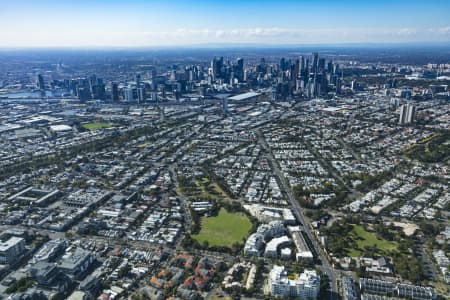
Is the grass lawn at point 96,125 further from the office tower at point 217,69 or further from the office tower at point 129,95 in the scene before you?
the office tower at point 217,69

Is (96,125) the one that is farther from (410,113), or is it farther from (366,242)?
(410,113)

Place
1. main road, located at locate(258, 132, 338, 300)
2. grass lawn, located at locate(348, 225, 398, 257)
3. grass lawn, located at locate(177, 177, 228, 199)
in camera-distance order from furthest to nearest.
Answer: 1. grass lawn, located at locate(177, 177, 228, 199)
2. grass lawn, located at locate(348, 225, 398, 257)
3. main road, located at locate(258, 132, 338, 300)

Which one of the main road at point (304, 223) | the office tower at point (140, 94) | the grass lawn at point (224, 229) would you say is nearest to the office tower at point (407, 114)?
the main road at point (304, 223)

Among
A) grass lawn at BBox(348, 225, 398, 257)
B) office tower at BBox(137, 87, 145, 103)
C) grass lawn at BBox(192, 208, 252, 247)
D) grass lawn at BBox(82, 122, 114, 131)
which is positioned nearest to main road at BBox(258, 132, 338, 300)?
grass lawn at BBox(348, 225, 398, 257)

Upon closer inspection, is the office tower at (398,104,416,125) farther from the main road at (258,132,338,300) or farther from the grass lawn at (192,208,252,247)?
the grass lawn at (192,208,252,247)

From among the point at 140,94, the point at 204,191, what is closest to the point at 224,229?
the point at 204,191

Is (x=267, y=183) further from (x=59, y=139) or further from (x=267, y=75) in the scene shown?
(x=267, y=75)

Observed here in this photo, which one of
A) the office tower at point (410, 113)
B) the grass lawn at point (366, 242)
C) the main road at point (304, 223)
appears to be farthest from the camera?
the office tower at point (410, 113)

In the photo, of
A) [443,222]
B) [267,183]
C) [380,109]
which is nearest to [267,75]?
[380,109]
